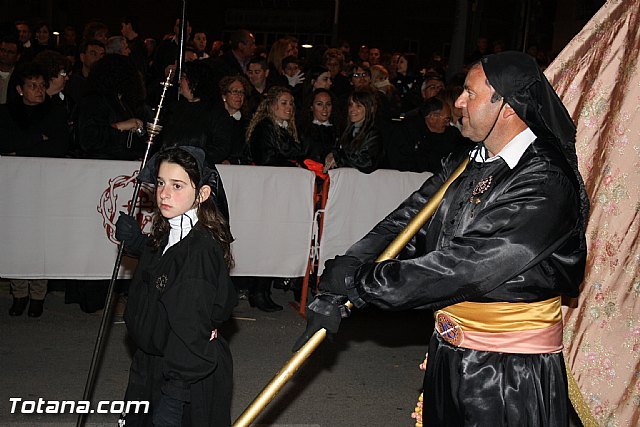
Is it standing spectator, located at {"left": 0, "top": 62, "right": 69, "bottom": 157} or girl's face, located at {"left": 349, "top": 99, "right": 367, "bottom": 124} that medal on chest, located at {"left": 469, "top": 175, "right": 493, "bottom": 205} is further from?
girl's face, located at {"left": 349, "top": 99, "right": 367, "bottom": 124}

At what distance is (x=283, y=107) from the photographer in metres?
8.03

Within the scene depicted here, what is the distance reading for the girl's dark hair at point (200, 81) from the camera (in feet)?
26.3

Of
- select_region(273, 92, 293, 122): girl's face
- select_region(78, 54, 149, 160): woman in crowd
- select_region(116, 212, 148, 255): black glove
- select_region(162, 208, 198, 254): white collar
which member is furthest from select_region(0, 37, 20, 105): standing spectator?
select_region(162, 208, 198, 254): white collar

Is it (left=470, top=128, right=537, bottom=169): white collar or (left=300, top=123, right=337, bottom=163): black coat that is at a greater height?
(left=470, top=128, right=537, bottom=169): white collar

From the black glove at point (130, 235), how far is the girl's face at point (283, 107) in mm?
3860

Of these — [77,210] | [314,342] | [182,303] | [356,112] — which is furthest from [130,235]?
[356,112]

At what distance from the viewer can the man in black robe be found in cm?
311

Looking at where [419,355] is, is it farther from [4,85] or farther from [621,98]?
[4,85]

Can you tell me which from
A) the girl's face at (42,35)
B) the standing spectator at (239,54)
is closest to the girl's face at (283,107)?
the standing spectator at (239,54)

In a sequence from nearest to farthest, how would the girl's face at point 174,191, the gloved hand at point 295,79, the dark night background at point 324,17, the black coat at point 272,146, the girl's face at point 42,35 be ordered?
the girl's face at point 174,191 → the black coat at point 272,146 → the gloved hand at point 295,79 → the girl's face at point 42,35 → the dark night background at point 324,17

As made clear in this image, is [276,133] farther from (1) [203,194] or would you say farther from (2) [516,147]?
(2) [516,147]

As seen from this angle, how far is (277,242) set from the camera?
24.9 feet

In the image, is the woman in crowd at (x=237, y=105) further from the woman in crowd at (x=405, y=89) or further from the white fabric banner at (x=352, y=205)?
the woman in crowd at (x=405, y=89)

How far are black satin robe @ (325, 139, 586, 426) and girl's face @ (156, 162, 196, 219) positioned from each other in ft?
2.77
